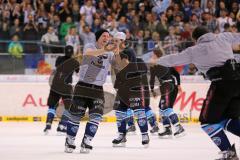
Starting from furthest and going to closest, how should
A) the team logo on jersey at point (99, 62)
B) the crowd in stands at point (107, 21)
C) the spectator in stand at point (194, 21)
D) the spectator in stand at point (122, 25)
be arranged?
the spectator in stand at point (194, 21) < the spectator in stand at point (122, 25) < the crowd in stands at point (107, 21) < the team logo on jersey at point (99, 62)

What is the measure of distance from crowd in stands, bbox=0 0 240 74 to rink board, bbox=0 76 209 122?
98cm

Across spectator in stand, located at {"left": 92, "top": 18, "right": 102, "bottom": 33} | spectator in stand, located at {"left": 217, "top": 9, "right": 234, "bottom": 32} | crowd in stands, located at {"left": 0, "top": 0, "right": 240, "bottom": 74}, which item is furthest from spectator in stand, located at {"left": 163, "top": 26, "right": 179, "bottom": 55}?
spectator in stand, located at {"left": 92, "top": 18, "right": 102, "bottom": 33}

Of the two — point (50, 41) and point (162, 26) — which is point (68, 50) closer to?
point (50, 41)

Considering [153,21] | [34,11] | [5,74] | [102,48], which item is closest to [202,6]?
[153,21]

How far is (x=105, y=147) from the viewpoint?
443 inches

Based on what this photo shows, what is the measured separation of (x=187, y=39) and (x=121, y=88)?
5968 millimetres

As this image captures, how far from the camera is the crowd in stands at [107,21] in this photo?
17297 millimetres

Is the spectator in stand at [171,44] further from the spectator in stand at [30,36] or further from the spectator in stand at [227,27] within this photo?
the spectator in stand at [30,36]

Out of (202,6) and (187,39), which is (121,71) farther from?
(202,6)

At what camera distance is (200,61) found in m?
8.60

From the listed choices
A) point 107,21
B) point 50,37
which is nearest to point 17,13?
point 50,37

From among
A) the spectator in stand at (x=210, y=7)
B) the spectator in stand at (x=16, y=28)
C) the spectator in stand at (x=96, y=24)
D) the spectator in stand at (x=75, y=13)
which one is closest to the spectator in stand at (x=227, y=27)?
the spectator in stand at (x=210, y=7)

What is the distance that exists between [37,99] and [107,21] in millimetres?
3453

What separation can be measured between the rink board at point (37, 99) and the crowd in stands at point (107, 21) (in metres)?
0.98
